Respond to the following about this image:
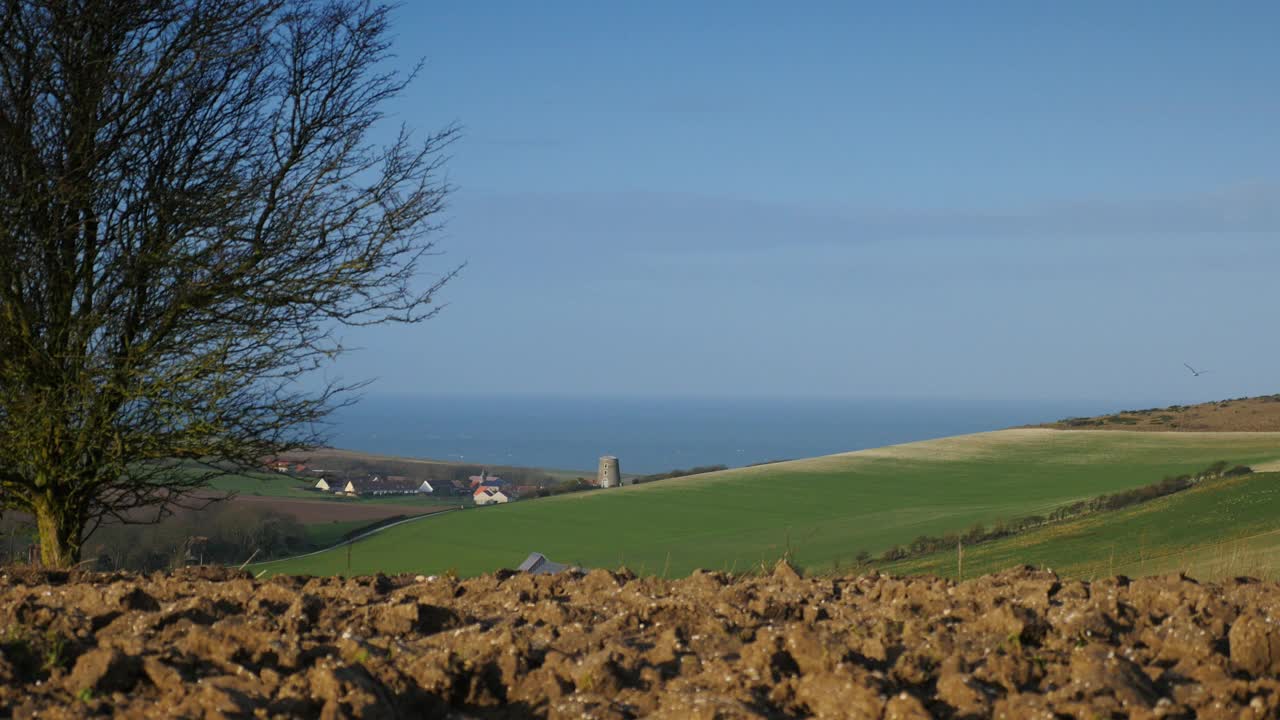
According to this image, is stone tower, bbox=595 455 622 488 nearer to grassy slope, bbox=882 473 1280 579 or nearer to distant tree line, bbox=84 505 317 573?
distant tree line, bbox=84 505 317 573

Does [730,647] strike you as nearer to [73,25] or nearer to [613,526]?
[73,25]

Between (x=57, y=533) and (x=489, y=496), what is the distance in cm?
2340

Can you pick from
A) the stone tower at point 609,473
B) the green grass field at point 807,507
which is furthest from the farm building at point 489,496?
the stone tower at point 609,473

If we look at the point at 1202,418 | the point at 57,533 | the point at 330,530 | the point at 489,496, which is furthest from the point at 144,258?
the point at 1202,418

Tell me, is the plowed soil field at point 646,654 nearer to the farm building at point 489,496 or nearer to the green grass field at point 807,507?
the green grass field at point 807,507

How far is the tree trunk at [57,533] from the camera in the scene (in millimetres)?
9969

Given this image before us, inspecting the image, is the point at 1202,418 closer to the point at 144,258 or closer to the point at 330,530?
the point at 330,530

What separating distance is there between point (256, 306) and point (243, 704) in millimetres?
6767

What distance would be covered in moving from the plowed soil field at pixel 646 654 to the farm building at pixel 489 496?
26.1 m

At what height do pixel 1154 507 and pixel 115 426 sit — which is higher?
pixel 115 426

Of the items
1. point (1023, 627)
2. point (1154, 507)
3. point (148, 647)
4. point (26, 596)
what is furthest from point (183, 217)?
point (1154, 507)

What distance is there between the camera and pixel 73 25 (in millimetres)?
9453

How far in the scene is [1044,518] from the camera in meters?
22.9

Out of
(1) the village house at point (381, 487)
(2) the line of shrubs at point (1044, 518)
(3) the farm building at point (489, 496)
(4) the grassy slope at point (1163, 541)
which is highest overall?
(1) the village house at point (381, 487)
